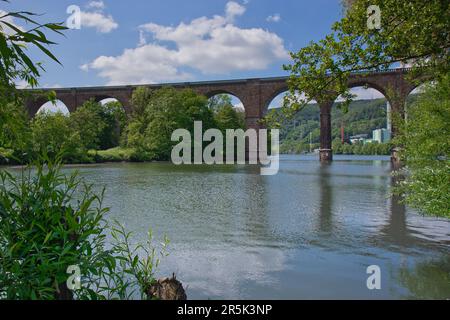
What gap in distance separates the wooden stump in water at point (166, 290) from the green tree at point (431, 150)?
430cm

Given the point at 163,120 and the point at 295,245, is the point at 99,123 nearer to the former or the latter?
the point at 163,120

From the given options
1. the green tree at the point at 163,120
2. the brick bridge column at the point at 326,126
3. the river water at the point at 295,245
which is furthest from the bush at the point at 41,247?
the brick bridge column at the point at 326,126

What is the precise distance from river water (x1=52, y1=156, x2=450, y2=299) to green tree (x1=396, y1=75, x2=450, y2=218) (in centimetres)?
94

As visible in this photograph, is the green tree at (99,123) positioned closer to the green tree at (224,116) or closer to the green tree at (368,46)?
the green tree at (224,116)

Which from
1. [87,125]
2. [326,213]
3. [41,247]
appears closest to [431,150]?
[326,213]

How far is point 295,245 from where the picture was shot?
255 inches

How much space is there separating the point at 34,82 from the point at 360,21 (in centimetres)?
403

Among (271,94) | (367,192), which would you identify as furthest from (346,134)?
(367,192)

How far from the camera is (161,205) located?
1099cm

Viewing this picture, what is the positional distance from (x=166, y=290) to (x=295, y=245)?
156 inches

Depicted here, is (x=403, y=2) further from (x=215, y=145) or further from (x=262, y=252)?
(x=215, y=145)

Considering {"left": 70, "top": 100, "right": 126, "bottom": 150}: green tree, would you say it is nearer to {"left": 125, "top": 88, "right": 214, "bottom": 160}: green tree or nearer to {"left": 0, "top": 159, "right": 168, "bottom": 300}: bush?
{"left": 125, "top": 88, "right": 214, "bottom": 160}: green tree
